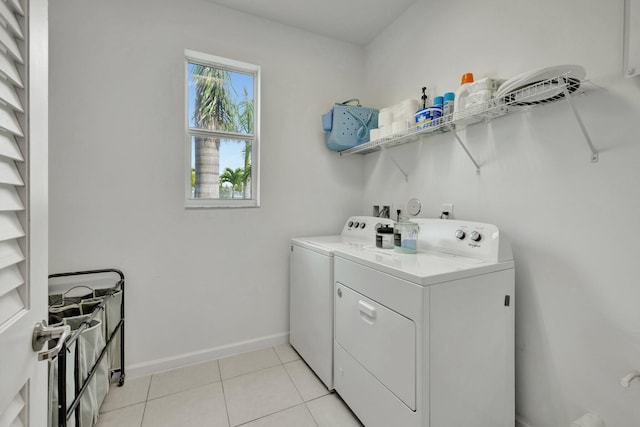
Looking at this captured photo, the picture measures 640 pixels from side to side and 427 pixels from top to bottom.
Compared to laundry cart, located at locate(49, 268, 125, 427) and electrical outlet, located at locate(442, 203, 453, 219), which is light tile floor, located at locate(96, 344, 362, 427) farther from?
electrical outlet, located at locate(442, 203, 453, 219)

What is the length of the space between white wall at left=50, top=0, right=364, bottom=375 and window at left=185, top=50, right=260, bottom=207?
9 centimetres

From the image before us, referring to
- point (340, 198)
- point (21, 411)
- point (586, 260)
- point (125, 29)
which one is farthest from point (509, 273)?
point (125, 29)

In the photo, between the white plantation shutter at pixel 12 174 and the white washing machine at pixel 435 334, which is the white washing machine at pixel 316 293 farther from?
the white plantation shutter at pixel 12 174

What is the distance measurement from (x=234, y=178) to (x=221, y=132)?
1.22ft

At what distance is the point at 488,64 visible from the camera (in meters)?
1.57

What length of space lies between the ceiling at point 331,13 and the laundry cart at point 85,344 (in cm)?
217

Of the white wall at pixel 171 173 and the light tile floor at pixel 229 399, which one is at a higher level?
the white wall at pixel 171 173

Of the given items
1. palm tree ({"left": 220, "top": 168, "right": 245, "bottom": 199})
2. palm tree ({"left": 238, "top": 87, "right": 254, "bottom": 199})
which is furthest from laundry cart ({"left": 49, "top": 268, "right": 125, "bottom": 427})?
palm tree ({"left": 238, "top": 87, "right": 254, "bottom": 199})

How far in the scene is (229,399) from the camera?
1.70 metres

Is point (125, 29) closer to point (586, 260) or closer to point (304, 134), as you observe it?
point (304, 134)

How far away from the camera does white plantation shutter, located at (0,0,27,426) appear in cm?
53

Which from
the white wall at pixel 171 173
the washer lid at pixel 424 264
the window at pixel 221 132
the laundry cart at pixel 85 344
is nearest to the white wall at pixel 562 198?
the washer lid at pixel 424 264

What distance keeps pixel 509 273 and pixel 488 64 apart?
1.16 meters

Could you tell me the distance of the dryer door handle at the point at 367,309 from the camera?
134cm
